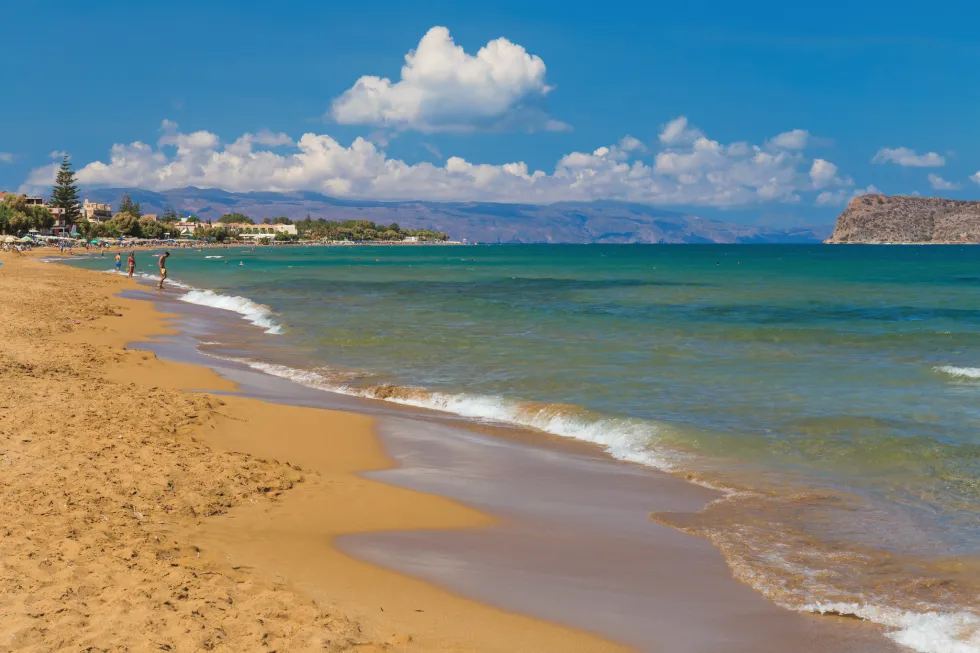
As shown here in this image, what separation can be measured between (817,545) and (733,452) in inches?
157

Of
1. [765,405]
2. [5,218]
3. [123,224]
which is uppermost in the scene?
[123,224]

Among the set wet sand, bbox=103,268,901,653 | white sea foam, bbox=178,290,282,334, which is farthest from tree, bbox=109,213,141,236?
wet sand, bbox=103,268,901,653

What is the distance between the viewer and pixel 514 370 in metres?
19.5

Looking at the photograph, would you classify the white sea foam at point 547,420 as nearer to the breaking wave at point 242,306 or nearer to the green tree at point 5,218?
the breaking wave at point 242,306

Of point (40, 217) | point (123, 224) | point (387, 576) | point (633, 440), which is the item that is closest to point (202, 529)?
point (387, 576)

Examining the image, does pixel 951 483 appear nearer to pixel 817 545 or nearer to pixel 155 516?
pixel 817 545

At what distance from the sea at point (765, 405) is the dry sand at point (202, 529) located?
285 centimetres

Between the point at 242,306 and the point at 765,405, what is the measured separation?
29.0 metres

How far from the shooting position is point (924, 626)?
6207mm

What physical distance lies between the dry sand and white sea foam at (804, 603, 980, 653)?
227 centimetres

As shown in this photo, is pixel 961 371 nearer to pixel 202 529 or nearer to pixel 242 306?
pixel 202 529

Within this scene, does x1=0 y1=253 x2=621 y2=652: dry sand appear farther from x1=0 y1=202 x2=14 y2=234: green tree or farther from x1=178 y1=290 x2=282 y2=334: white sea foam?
x1=0 y1=202 x2=14 y2=234: green tree

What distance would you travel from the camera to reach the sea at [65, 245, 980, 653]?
24.7ft

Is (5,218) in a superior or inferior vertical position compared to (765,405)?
superior
